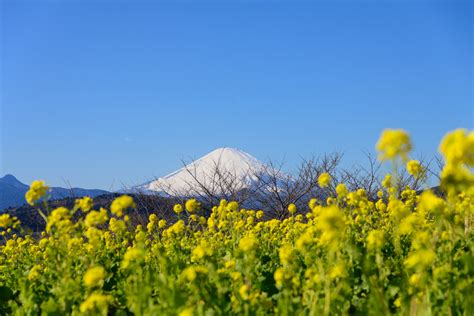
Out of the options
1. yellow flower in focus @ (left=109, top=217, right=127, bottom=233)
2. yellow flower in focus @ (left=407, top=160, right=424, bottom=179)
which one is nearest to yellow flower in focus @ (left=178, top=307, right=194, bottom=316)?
yellow flower in focus @ (left=109, top=217, right=127, bottom=233)

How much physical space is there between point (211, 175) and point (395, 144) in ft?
51.8

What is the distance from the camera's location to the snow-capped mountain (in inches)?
748

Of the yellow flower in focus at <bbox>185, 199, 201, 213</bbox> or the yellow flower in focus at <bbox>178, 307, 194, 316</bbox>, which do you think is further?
the yellow flower in focus at <bbox>185, 199, 201, 213</bbox>

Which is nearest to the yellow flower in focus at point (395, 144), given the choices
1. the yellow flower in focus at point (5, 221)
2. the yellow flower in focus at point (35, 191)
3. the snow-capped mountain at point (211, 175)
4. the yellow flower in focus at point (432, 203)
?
the yellow flower in focus at point (432, 203)

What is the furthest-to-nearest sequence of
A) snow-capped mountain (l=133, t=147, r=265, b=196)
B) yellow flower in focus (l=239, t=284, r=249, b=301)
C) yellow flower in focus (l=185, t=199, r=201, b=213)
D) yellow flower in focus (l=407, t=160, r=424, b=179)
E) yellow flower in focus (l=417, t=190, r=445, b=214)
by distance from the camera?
1. snow-capped mountain (l=133, t=147, r=265, b=196)
2. yellow flower in focus (l=185, t=199, r=201, b=213)
3. yellow flower in focus (l=407, t=160, r=424, b=179)
4. yellow flower in focus (l=239, t=284, r=249, b=301)
5. yellow flower in focus (l=417, t=190, r=445, b=214)

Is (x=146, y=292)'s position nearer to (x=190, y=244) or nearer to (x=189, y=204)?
(x=189, y=204)

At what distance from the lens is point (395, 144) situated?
3.54 metres

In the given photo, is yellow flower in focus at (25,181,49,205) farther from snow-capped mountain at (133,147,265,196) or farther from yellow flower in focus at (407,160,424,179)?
snow-capped mountain at (133,147,265,196)

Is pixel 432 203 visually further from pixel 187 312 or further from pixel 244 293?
pixel 187 312

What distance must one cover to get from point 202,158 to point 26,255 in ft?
37.9

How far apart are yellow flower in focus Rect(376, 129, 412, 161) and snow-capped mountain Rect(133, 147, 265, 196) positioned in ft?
49.6

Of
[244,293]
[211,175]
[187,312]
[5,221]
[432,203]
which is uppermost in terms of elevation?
[211,175]

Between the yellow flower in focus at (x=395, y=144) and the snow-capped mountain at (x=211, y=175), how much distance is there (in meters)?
15.1

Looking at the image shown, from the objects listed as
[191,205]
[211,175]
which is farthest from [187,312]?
[211,175]
